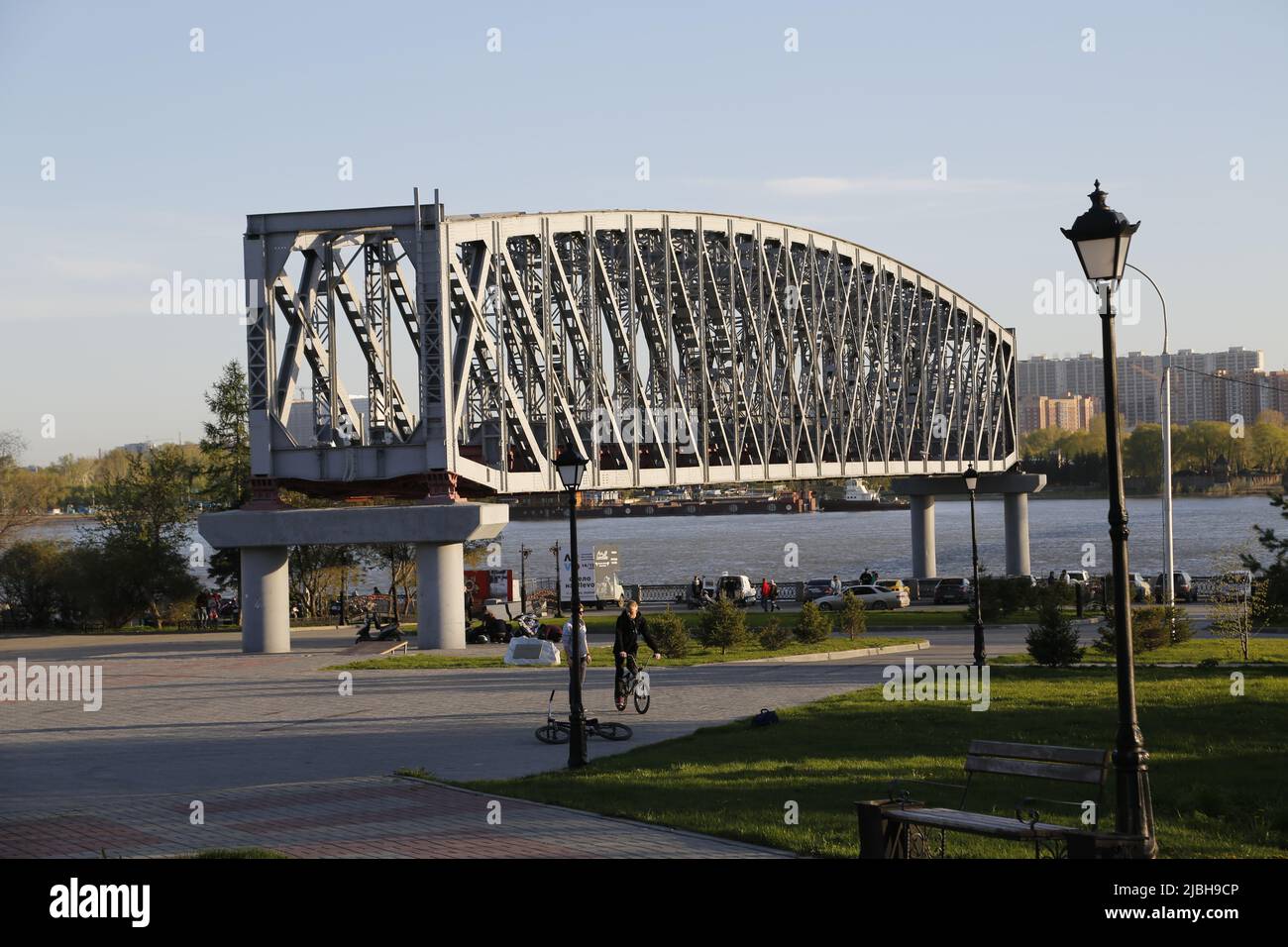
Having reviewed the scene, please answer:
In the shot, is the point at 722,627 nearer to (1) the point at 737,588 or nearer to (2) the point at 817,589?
(1) the point at 737,588

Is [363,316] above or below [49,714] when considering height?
above

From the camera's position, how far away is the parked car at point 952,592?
63.5 m

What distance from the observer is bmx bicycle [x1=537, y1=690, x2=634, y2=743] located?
20.2 metres

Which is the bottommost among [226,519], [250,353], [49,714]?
[49,714]

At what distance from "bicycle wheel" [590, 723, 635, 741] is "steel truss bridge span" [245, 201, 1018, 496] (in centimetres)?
2002

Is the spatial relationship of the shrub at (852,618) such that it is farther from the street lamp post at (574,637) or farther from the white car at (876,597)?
the street lamp post at (574,637)

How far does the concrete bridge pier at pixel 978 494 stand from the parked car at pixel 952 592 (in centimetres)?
1497

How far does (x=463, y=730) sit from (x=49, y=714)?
870 cm

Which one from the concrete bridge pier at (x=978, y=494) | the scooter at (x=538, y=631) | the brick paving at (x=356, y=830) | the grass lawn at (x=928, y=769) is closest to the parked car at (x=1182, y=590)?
the concrete bridge pier at (x=978, y=494)

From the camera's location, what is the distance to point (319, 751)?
20125mm

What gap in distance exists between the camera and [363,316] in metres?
41.4

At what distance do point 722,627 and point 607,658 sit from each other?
3575mm
